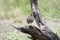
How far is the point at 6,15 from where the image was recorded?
8.57m

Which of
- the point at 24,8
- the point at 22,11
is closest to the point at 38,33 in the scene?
the point at 22,11

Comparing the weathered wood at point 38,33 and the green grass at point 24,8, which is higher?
the weathered wood at point 38,33

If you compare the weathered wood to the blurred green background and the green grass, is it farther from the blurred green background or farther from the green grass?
the green grass

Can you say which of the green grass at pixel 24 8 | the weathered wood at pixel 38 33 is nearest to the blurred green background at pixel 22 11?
the green grass at pixel 24 8

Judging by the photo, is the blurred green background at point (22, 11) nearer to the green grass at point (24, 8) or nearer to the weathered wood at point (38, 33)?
the green grass at point (24, 8)

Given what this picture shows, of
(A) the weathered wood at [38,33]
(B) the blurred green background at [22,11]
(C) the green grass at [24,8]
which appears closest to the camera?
(A) the weathered wood at [38,33]

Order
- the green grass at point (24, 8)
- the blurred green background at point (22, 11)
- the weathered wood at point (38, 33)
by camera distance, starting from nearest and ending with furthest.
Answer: the weathered wood at point (38, 33)
the blurred green background at point (22, 11)
the green grass at point (24, 8)

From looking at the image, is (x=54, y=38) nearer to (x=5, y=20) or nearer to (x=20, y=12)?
(x=5, y=20)

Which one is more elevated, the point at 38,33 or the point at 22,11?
the point at 38,33

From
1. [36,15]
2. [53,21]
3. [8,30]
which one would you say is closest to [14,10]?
[53,21]

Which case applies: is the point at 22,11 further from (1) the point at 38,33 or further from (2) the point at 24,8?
(1) the point at 38,33

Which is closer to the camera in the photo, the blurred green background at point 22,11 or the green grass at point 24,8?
the blurred green background at point 22,11

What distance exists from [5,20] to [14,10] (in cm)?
86

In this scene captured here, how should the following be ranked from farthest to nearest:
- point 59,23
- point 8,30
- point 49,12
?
point 49,12, point 59,23, point 8,30
